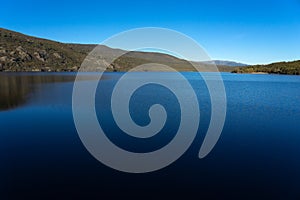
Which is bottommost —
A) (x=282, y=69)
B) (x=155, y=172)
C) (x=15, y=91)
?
(x=155, y=172)

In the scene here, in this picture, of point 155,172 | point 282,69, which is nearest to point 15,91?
point 155,172

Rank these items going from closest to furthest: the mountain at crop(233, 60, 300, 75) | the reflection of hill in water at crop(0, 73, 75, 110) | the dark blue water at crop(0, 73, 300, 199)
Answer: the dark blue water at crop(0, 73, 300, 199), the reflection of hill in water at crop(0, 73, 75, 110), the mountain at crop(233, 60, 300, 75)

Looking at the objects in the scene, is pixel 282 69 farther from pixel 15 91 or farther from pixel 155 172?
pixel 155 172

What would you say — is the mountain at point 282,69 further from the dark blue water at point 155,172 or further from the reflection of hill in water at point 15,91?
the dark blue water at point 155,172

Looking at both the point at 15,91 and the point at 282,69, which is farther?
the point at 282,69

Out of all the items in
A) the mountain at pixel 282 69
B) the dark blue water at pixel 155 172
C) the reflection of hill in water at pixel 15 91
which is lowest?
the dark blue water at pixel 155 172

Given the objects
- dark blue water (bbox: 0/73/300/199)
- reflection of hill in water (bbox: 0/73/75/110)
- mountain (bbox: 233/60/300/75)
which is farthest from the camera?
mountain (bbox: 233/60/300/75)

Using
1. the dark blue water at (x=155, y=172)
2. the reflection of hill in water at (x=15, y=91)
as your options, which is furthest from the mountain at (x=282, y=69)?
the dark blue water at (x=155, y=172)

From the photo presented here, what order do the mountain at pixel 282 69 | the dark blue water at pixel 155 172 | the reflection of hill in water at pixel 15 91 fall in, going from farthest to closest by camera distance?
the mountain at pixel 282 69 < the reflection of hill in water at pixel 15 91 < the dark blue water at pixel 155 172

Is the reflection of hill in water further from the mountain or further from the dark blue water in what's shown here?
the mountain

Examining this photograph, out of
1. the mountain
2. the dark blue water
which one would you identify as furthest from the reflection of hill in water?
the mountain

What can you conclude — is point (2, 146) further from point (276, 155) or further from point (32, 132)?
point (276, 155)

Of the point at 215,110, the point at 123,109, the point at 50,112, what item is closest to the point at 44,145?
the point at 50,112

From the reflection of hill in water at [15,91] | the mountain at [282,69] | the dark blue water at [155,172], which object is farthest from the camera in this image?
the mountain at [282,69]
